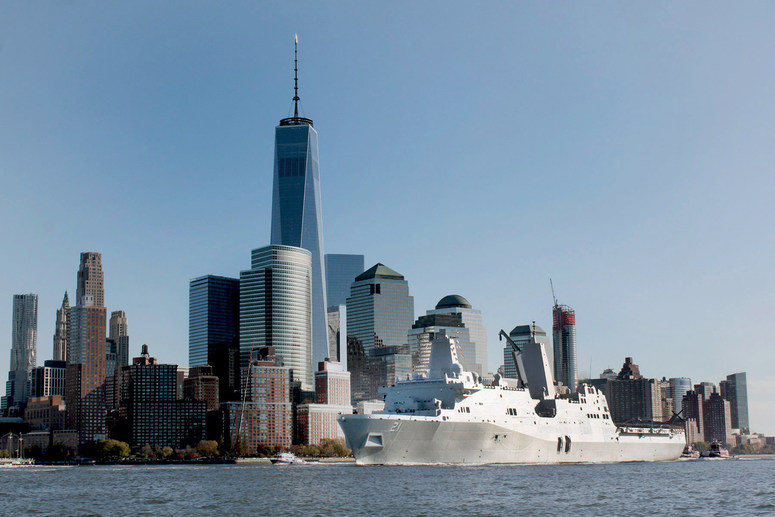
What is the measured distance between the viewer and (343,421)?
117438 mm

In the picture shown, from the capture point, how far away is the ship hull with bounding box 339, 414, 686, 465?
11250 centimetres

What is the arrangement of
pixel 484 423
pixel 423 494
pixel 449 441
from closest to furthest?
pixel 423 494 → pixel 449 441 → pixel 484 423

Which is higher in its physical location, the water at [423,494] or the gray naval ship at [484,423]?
the gray naval ship at [484,423]

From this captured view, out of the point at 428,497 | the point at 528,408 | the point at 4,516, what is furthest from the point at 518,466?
the point at 4,516

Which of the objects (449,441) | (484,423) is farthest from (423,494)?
(484,423)

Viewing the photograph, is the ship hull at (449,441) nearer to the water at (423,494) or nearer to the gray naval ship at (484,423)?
the gray naval ship at (484,423)

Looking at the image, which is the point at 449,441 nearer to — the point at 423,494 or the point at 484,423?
the point at 484,423

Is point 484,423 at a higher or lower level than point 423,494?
higher

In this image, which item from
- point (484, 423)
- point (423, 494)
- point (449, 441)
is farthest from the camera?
point (484, 423)

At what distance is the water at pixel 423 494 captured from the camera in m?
74.9

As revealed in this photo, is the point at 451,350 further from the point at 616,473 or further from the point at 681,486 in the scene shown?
the point at 681,486

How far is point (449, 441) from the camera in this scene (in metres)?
115

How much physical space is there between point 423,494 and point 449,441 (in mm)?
32136

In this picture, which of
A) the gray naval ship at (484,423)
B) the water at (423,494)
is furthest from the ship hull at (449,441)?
the water at (423,494)
